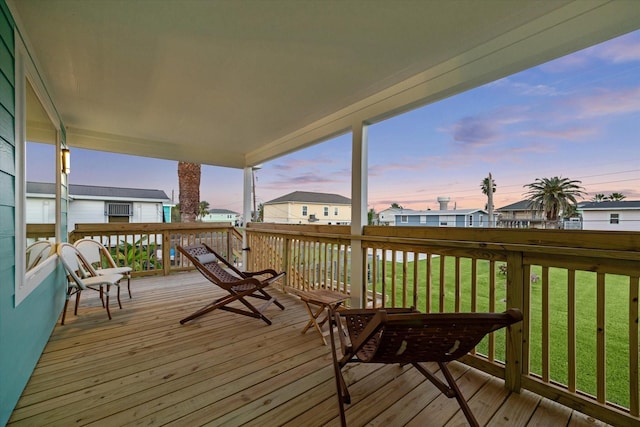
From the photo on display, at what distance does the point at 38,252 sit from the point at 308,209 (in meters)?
3.43

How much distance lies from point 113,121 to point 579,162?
547cm

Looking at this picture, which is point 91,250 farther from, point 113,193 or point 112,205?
point 113,193

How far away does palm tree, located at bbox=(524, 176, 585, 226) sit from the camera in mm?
1874

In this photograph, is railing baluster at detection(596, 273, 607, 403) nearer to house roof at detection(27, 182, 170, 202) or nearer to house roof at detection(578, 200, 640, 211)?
house roof at detection(578, 200, 640, 211)

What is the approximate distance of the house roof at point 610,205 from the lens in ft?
5.34

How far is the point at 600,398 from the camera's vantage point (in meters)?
1.65

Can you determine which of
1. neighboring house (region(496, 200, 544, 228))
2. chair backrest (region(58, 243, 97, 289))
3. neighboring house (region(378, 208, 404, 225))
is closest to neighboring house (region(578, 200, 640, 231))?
neighboring house (region(496, 200, 544, 228))

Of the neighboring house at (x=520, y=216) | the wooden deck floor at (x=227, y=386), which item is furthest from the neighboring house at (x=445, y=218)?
the wooden deck floor at (x=227, y=386)

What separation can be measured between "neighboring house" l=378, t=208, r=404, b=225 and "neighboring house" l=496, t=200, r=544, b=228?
40.0 inches

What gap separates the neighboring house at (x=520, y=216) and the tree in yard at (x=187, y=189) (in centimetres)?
673

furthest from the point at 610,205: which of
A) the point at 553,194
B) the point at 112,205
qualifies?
the point at 112,205

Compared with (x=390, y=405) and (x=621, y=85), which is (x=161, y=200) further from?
(x=621, y=85)

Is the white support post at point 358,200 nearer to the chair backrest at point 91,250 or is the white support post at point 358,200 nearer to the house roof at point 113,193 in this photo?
the chair backrest at point 91,250

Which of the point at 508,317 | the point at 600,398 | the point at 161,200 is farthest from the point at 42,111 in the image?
the point at 161,200
